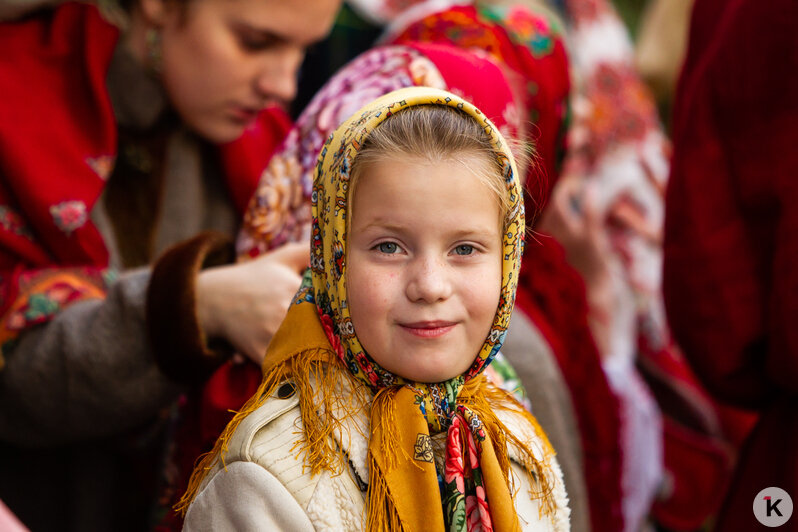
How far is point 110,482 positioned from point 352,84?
2.97ft


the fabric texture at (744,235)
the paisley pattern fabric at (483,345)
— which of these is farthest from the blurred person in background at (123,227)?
the fabric texture at (744,235)

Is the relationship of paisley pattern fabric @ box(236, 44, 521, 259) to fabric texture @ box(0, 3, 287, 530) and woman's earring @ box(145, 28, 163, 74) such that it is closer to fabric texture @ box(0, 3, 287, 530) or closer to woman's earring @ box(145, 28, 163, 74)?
fabric texture @ box(0, 3, 287, 530)

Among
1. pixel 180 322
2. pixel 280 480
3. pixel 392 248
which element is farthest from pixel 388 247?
pixel 180 322

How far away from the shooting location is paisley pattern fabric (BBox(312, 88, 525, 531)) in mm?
980

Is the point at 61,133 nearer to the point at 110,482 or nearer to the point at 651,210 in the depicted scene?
the point at 110,482

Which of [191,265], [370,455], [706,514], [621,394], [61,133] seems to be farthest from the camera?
[706,514]

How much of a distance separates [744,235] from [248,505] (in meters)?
1.10

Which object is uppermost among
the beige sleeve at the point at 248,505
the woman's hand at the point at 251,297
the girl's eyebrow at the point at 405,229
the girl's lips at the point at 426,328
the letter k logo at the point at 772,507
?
the girl's eyebrow at the point at 405,229

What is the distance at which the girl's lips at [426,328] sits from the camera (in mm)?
962

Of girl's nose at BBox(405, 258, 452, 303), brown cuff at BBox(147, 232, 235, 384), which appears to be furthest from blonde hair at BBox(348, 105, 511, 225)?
brown cuff at BBox(147, 232, 235, 384)

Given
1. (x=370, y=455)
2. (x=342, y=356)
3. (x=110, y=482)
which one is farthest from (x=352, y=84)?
(x=110, y=482)

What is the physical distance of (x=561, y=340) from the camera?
5.53ft

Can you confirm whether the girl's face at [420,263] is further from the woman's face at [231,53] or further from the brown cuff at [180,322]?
the woman's face at [231,53]

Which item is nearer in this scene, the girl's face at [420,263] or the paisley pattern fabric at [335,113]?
the girl's face at [420,263]
